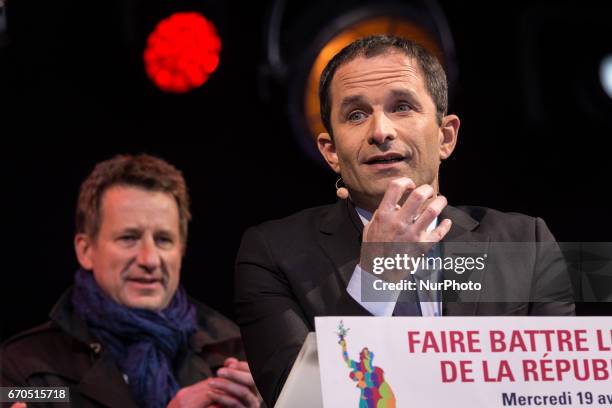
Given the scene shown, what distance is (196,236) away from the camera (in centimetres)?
334

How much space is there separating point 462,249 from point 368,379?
0.65 metres

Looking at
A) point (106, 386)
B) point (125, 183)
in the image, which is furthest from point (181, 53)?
point (106, 386)

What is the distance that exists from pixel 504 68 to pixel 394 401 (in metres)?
2.60

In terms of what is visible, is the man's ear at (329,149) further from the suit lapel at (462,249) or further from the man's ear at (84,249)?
the man's ear at (84,249)

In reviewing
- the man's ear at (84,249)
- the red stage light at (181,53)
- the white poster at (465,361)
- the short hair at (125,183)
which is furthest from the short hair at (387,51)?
the red stage light at (181,53)

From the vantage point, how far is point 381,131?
2.17 metres

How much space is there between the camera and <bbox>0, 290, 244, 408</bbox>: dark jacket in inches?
110

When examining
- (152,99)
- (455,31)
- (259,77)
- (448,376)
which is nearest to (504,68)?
(455,31)

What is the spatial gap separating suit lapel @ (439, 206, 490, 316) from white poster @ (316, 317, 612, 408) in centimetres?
34

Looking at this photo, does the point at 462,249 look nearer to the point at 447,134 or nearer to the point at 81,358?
the point at 447,134

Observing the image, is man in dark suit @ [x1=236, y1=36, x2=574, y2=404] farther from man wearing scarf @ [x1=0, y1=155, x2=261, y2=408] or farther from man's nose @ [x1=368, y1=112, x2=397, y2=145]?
man wearing scarf @ [x1=0, y1=155, x2=261, y2=408]

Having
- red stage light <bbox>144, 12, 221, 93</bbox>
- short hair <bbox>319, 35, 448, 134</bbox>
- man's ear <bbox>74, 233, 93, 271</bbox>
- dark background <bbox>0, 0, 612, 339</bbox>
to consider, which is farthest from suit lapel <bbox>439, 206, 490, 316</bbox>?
red stage light <bbox>144, 12, 221, 93</bbox>

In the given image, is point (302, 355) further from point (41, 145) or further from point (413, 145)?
point (41, 145)

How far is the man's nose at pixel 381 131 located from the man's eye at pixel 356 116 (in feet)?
0.18
